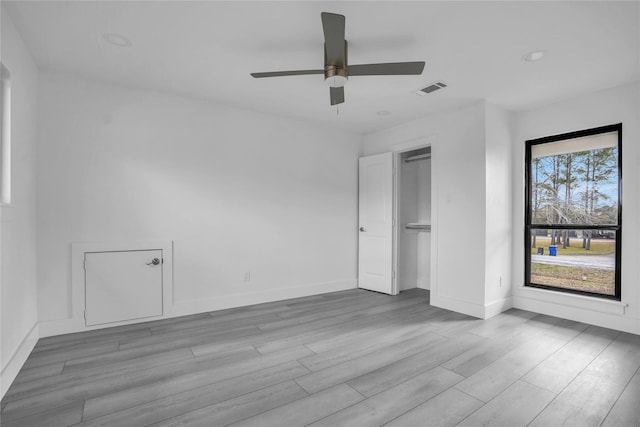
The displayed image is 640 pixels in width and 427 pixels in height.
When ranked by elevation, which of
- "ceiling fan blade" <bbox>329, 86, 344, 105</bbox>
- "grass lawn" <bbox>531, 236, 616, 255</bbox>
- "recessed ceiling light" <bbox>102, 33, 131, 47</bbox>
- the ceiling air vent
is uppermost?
"recessed ceiling light" <bbox>102, 33, 131, 47</bbox>

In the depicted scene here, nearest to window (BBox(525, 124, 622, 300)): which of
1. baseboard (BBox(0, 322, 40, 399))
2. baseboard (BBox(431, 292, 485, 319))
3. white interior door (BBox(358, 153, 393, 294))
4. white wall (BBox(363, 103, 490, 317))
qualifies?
white wall (BBox(363, 103, 490, 317))

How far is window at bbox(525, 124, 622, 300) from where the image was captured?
3.49 meters

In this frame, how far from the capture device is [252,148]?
14.0ft

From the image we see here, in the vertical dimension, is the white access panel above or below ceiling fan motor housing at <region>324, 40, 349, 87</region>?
below

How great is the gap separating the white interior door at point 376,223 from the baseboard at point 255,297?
1.26ft

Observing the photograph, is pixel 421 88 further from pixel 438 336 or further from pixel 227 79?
pixel 438 336

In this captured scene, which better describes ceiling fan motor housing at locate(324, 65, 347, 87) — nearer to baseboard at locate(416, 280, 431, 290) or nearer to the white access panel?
the white access panel

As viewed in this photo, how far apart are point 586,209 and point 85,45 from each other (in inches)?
202

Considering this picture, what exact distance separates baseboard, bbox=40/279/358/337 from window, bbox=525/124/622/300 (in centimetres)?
258

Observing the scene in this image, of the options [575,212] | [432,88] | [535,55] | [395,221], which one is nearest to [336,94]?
[432,88]

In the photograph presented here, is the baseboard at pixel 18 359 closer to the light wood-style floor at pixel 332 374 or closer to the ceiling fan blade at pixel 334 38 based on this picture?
the light wood-style floor at pixel 332 374

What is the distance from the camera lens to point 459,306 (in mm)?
3939

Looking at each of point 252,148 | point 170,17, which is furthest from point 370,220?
point 170,17

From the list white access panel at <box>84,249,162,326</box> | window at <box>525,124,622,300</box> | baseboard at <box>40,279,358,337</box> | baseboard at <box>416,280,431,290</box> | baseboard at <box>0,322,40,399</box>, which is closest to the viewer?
baseboard at <box>0,322,40,399</box>
